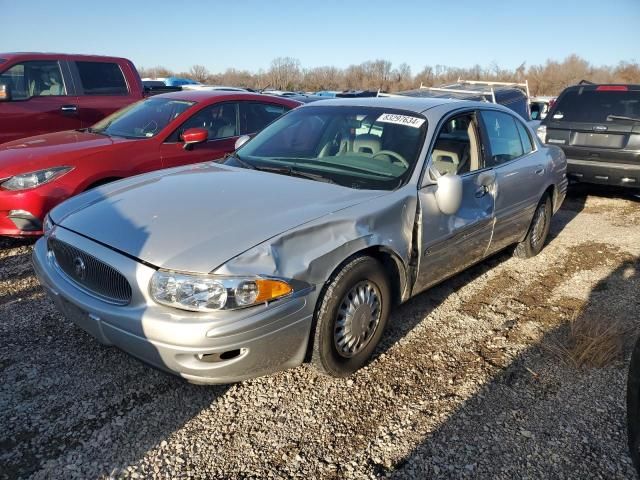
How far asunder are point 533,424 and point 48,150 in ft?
15.0

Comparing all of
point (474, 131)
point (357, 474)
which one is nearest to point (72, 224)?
point (357, 474)

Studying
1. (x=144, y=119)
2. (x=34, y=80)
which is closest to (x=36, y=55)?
(x=34, y=80)

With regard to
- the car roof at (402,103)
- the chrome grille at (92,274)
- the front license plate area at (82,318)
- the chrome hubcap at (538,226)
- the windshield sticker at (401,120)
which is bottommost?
the chrome hubcap at (538,226)

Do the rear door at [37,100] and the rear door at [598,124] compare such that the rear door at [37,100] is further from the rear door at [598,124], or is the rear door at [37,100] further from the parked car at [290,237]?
the rear door at [598,124]

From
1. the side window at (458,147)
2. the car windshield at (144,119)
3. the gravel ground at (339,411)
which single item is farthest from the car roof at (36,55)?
the side window at (458,147)

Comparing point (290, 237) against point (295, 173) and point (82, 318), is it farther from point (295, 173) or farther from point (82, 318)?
point (82, 318)

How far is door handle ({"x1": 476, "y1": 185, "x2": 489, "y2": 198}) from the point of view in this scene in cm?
372

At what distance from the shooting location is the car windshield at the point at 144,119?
5293 millimetres

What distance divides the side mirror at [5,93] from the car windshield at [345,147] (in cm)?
419

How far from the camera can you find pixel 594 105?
7230mm

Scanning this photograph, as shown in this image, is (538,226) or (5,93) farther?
(5,93)

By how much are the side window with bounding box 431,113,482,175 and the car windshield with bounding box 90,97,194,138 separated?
Answer: 310 cm

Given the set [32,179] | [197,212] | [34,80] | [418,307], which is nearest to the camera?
[197,212]

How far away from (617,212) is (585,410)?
5.32 meters
